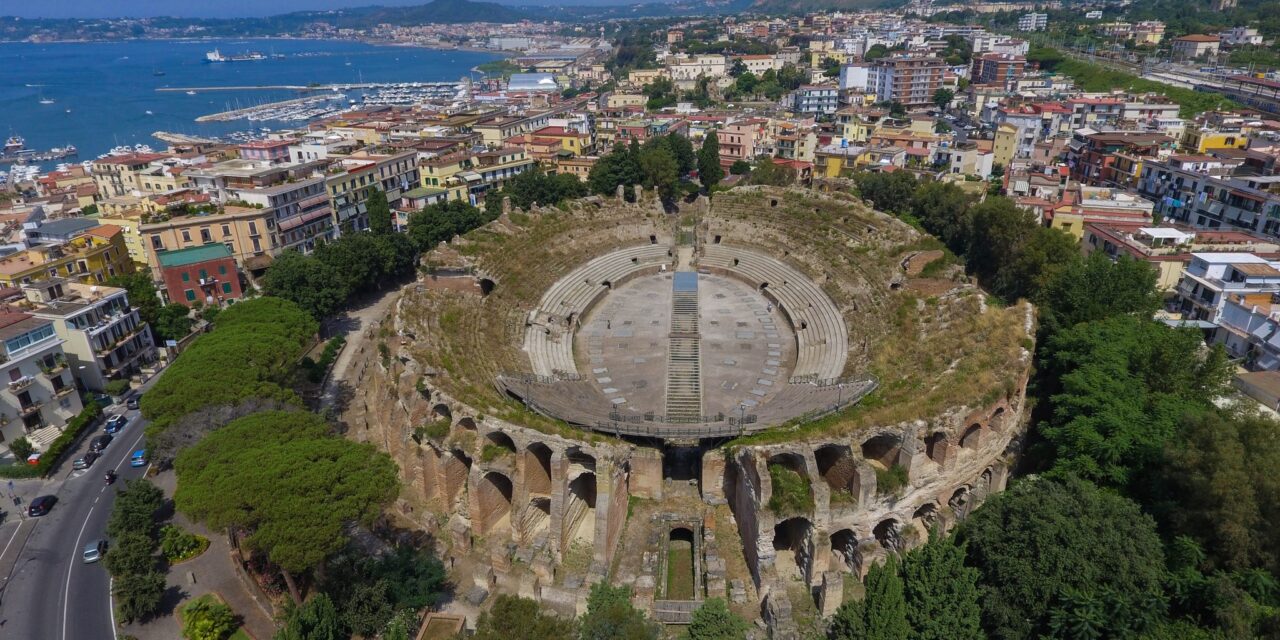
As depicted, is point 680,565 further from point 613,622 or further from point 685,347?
point 685,347

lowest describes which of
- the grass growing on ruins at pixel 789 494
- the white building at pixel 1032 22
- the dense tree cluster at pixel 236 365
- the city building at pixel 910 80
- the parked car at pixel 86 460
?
the parked car at pixel 86 460

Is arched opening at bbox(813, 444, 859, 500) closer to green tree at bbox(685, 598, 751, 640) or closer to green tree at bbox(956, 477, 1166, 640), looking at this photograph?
green tree at bbox(956, 477, 1166, 640)

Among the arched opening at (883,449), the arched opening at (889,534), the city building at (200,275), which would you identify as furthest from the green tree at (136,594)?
the city building at (200,275)

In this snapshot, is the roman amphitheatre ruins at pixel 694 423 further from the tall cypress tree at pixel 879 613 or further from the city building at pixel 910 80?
the city building at pixel 910 80

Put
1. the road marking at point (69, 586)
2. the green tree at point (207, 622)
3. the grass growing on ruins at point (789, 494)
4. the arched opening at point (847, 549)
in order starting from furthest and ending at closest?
the arched opening at point (847, 549) → the grass growing on ruins at point (789, 494) → the road marking at point (69, 586) → the green tree at point (207, 622)

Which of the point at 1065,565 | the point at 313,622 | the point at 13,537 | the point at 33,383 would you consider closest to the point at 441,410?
the point at 313,622

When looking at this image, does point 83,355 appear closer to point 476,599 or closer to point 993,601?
point 476,599
